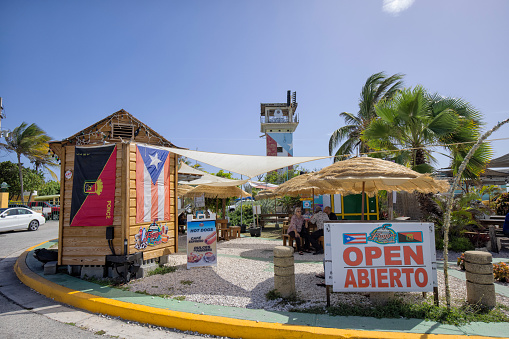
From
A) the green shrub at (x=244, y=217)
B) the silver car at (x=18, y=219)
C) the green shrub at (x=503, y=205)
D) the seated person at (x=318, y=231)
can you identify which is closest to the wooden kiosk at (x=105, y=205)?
the seated person at (x=318, y=231)

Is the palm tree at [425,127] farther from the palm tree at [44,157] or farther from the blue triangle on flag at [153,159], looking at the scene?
the palm tree at [44,157]

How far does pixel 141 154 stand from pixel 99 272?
2703 mm

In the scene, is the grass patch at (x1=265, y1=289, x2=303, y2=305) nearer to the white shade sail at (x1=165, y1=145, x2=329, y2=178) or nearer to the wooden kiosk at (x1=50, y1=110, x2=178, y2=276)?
the wooden kiosk at (x1=50, y1=110, x2=178, y2=276)

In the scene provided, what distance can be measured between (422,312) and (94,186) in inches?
253

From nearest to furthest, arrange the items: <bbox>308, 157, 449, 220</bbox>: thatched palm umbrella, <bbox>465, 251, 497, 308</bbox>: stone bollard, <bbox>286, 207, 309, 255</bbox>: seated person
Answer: <bbox>465, 251, 497, 308</bbox>: stone bollard → <bbox>308, 157, 449, 220</bbox>: thatched palm umbrella → <bbox>286, 207, 309, 255</bbox>: seated person

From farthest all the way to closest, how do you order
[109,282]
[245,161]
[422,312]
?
[245,161]
[109,282]
[422,312]

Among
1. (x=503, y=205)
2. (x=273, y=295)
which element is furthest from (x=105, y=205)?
(x=503, y=205)

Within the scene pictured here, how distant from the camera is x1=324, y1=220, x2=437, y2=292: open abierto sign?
A: 435 centimetres

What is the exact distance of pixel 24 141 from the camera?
2781 centimetres

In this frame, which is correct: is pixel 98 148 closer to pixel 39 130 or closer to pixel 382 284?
pixel 382 284

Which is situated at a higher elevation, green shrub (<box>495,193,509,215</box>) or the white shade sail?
the white shade sail

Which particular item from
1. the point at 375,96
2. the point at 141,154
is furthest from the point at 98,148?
the point at 375,96

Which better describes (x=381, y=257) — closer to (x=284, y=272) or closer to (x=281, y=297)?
(x=284, y=272)

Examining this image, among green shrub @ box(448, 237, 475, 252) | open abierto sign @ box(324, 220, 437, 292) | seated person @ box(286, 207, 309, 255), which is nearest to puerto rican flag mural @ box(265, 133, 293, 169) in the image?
seated person @ box(286, 207, 309, 255)
